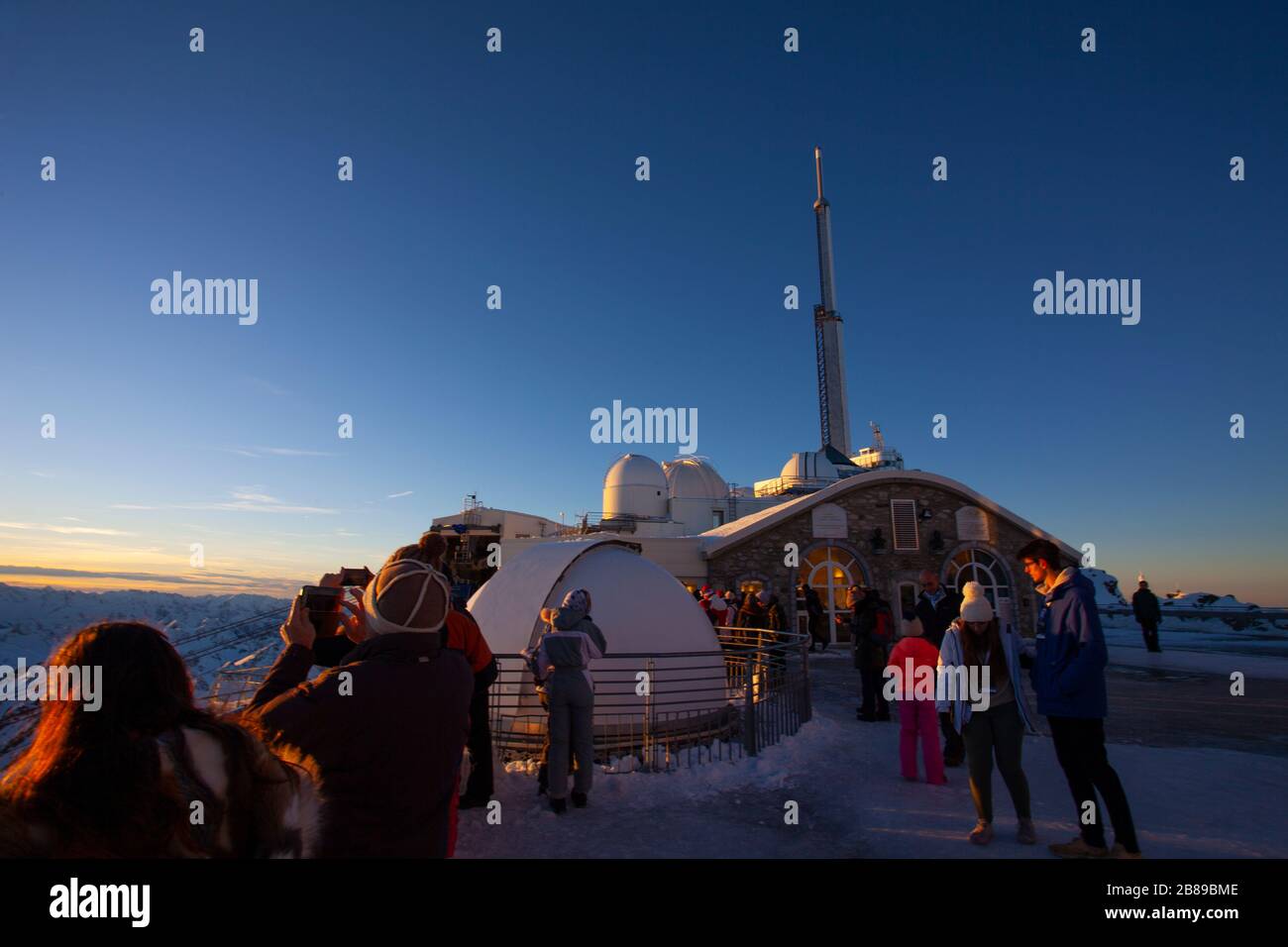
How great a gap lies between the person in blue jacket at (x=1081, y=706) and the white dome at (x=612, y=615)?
408cm

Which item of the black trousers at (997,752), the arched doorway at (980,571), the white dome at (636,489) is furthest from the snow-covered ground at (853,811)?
the white dome at (636,489)

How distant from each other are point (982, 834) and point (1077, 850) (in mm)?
576

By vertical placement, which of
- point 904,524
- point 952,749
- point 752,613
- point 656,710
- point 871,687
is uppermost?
point 904,524

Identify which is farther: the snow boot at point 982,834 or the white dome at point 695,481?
the white dome at point 695,481

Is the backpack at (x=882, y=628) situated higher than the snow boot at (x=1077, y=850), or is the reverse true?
the backpack at (x=882, y=628)

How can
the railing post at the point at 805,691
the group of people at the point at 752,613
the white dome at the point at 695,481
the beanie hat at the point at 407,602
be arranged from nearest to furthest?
the beanie hat at the point at 407,602
the railing post at the point at 805,691
the group of people at the point at 752,613
the white dome at the point at 695,481

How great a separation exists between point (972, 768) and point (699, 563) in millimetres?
15809

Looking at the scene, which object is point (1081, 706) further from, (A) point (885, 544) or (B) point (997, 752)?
(A) point (885, 544)

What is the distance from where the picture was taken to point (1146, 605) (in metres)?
16.1

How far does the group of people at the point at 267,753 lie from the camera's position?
4.37 feet

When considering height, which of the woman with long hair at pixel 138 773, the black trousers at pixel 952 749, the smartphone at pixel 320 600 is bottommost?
the black trousers at pixel 952 749

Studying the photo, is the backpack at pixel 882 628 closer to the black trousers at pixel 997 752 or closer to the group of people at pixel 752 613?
the black trousers at pixel 997 752

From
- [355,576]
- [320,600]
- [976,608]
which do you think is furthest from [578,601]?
[976,608]
